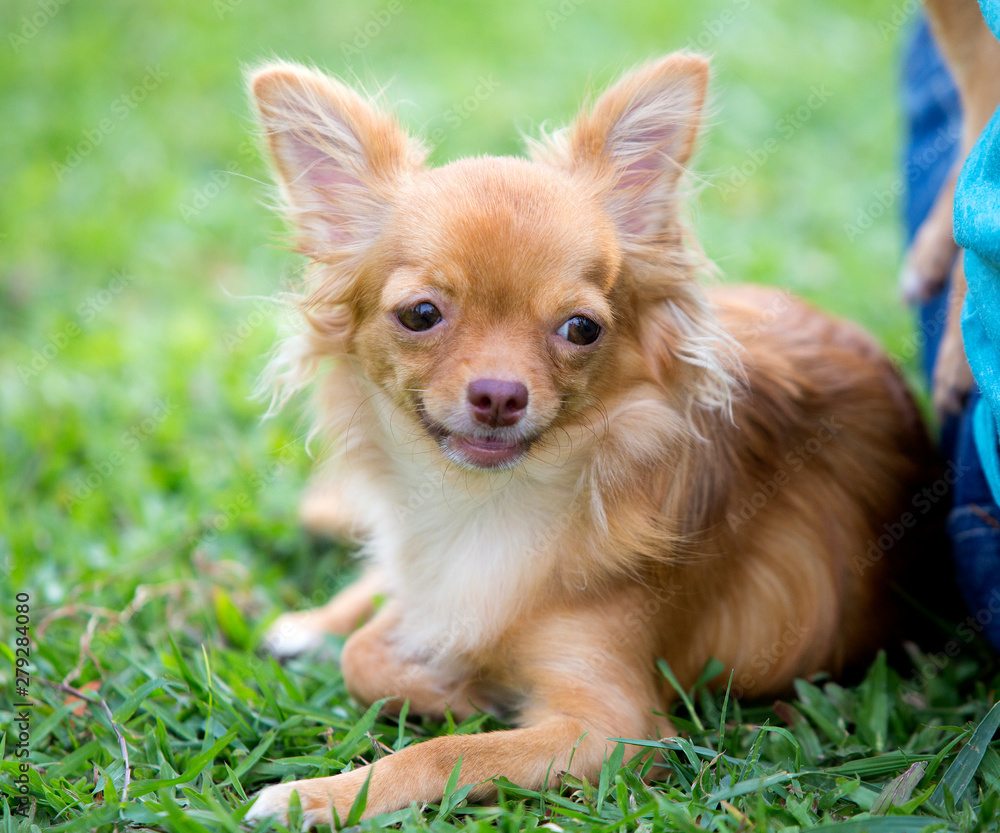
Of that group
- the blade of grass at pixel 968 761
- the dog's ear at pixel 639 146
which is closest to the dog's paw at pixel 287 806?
the blade of grass at pixel 968 761

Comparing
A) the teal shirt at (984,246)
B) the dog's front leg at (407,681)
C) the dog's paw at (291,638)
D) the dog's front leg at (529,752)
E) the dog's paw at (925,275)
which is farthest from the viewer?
the dog's paw at (925,275)

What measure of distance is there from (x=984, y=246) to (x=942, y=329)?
1.52 metres

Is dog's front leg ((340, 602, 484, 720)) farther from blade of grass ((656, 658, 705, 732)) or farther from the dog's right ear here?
the dog's right ear

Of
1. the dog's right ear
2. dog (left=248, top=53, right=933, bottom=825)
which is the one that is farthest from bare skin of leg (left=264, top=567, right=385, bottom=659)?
the dog's right ear

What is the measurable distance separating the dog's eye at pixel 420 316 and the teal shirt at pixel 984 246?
4.78ft

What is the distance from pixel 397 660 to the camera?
123 inches

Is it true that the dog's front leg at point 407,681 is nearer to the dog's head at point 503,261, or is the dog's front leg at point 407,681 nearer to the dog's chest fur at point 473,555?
the dog's chest fur at point 473,555

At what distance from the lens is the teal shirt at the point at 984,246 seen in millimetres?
2400

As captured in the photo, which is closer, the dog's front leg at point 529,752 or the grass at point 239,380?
the dog's front leg at point 529,752

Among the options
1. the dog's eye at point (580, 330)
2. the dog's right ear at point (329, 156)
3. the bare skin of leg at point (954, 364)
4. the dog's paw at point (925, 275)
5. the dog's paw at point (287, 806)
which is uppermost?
the dog's right ear at point (329, 156)

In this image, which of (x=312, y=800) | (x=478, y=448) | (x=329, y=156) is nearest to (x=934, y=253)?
(x=478, y=448)

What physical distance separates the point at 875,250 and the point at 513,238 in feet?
14.3

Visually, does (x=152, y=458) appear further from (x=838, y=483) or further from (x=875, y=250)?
(x=875, y=250)

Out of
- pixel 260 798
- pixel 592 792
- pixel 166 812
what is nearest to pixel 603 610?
pixel 592 792
